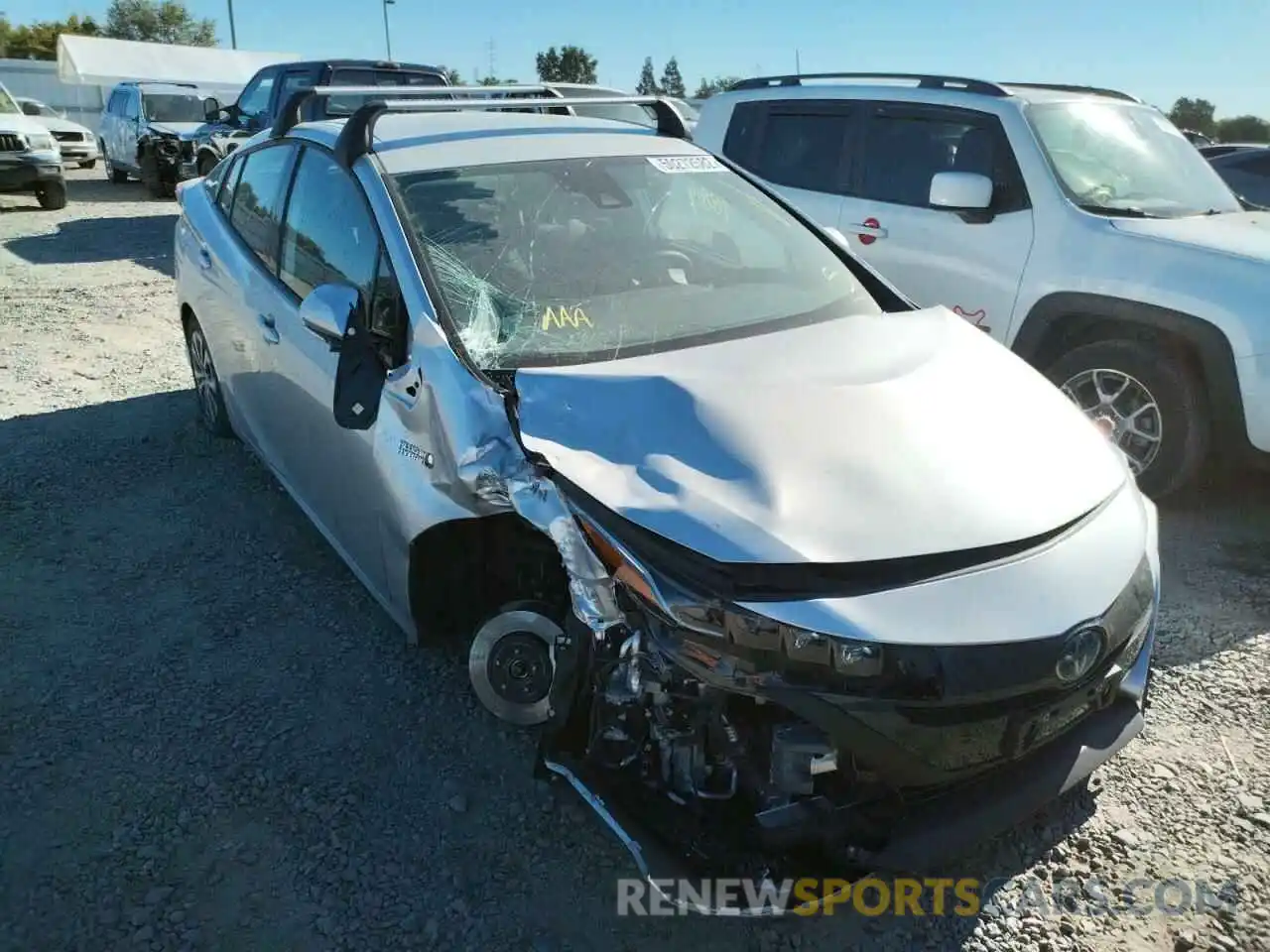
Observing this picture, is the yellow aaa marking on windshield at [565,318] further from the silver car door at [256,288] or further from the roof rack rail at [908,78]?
the roof rack rail at [908,78]

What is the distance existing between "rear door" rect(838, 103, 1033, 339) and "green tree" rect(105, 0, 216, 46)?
233 feet

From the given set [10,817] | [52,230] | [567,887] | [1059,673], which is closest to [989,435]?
[1059,673]

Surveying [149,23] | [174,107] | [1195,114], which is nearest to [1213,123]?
[1195,114]

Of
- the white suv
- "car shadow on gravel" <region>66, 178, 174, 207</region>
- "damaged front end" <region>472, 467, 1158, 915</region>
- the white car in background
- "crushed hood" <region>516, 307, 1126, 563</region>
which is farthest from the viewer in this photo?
the white car in background

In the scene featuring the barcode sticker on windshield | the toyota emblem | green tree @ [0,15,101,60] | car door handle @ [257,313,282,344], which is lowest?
green tree @ [0,15,101,60]

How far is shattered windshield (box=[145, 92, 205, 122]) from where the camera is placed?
17.2 metres

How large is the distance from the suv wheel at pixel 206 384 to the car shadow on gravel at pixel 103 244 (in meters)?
5.89

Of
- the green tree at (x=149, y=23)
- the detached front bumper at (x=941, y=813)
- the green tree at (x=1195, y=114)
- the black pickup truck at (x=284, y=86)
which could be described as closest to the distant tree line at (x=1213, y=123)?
the green tree at (x=1195, y=114)

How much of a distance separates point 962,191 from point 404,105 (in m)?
2.99

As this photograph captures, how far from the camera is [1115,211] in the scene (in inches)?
195

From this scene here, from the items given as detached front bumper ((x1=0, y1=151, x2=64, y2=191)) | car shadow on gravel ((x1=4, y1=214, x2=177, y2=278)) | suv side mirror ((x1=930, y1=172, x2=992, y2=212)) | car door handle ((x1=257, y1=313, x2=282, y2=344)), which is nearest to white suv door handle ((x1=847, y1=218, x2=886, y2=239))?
suv side mirror ((x1=930, y1=172, x2=992, y2=212))

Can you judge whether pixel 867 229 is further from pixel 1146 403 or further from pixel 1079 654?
pixel 1079 654

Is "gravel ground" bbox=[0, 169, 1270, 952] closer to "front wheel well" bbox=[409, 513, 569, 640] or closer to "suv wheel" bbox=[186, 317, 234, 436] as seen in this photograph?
"front wheel well" bbox=[409, 513, 569, 640]

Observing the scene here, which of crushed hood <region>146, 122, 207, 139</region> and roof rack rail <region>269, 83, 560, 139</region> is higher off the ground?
roof rack rail <region>269, 83, 560, 139</region>
